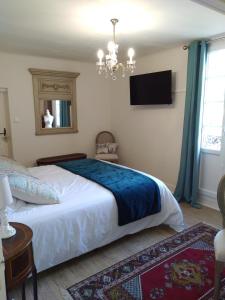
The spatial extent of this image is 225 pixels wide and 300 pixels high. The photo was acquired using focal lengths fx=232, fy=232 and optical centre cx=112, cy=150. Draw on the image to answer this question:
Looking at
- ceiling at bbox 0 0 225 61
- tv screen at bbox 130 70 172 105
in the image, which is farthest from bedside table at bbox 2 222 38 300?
tv screen at bbox 130 70 172 105

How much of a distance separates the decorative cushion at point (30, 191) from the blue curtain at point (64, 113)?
105 inches

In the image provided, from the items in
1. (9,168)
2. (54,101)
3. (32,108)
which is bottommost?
(9,168)

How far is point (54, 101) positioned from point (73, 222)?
302 cm

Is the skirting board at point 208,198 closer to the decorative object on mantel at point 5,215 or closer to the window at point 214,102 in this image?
the window at point 214,102

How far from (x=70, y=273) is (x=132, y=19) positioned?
2690 millimetres

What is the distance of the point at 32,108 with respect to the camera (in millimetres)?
4328

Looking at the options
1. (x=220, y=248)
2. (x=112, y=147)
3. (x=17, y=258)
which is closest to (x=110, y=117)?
(x=112, y=147)

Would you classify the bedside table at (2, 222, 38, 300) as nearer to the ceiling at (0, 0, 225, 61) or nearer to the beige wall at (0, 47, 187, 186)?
the ceiling at (0, 0, 225, 61)

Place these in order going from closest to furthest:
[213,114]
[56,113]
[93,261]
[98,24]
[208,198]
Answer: [93,261]
[98,24]
[213,114]
[208,198]
[56,113]

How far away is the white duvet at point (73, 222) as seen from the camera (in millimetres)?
1999

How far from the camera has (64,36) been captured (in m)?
3.09

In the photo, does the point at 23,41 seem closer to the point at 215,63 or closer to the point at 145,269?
the point at 215,63

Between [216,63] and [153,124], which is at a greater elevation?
[216,63]

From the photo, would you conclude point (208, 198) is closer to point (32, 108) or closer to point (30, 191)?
point (30, 191)
